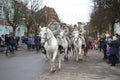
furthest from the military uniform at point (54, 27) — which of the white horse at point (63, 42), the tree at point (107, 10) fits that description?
the tree at point (107, 10)

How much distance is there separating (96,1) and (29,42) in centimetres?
998

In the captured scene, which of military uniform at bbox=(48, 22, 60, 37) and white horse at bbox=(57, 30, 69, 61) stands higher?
military uniform at bbox=(48, 22, 60, 37)

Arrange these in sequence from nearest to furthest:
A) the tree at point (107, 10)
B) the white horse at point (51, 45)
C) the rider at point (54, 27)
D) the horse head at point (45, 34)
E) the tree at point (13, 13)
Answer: the horse head at point (45, 34)
the white horse at point (51, 45)
the rider at point (54, 27)
the tree at point (107, 10)
the tree at point (13, 13)

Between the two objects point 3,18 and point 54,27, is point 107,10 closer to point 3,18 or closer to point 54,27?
point 54,27

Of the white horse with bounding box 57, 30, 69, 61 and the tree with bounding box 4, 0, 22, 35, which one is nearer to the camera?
the white horse with bounding box 57, 30, 69, 61

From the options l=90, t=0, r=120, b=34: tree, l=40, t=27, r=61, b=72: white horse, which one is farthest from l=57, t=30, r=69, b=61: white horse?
l=90, t=0, r=120, b=34: tree

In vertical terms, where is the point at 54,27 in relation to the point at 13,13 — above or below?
below

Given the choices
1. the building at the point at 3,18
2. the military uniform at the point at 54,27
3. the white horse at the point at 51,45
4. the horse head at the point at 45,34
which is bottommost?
the white horse at the point at 51,45

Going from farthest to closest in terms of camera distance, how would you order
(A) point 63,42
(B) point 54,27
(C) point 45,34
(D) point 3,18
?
(D) point 3,18
(A) point 63,42
(B) point 54,27
(C) point 45,34

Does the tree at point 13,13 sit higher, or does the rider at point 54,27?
the tree at point 13,13

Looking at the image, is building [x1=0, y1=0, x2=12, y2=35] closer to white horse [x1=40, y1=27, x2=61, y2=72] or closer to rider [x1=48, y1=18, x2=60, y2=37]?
rider [x1=48, y1=18, x2=60, y2=37]

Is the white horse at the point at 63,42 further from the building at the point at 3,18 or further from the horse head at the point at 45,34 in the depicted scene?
the building at the point at 3,18

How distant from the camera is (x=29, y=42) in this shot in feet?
143

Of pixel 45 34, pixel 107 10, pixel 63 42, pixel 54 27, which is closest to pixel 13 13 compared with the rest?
pixel 107 10
